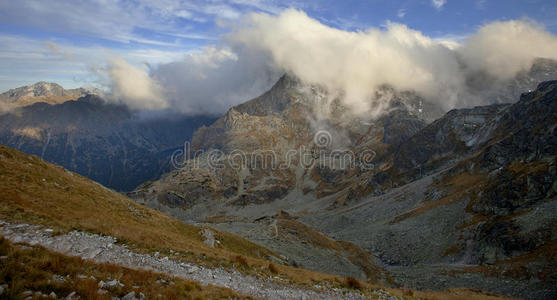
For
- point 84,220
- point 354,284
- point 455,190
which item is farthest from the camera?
point 455,190

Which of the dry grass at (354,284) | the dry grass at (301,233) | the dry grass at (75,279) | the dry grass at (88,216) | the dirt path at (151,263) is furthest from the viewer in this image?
the dry grass at (301,233)

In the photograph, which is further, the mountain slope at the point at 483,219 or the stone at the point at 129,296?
the mountain slope at the point at 483,219

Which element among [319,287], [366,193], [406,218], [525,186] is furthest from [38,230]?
[366,193]

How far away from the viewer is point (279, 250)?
64.4 meters

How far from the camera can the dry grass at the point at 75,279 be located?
8891 millimetres

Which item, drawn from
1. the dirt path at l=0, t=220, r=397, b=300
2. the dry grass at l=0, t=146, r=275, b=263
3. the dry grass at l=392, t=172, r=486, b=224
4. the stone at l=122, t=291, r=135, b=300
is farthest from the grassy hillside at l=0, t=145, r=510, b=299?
the dry grass at l=392, t=172, r=486, b=224

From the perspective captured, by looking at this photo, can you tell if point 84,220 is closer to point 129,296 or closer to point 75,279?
point 75,279

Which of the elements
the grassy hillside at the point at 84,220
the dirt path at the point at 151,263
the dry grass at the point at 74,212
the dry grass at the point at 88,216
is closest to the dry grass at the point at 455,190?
the grassy hillside at the point at 84,220

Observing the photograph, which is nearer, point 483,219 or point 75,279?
point 75,279

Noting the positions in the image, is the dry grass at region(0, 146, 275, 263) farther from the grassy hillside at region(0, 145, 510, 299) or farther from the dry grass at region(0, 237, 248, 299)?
the dry grass at region(0, 237, 248, 299)

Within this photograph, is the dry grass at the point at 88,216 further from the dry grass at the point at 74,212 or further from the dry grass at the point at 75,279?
the dry grass at the point at 75,279

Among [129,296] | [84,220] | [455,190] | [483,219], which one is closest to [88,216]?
[84,220]

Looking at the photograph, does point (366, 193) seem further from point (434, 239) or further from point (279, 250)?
point (279, 250)

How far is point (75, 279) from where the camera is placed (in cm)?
1016
